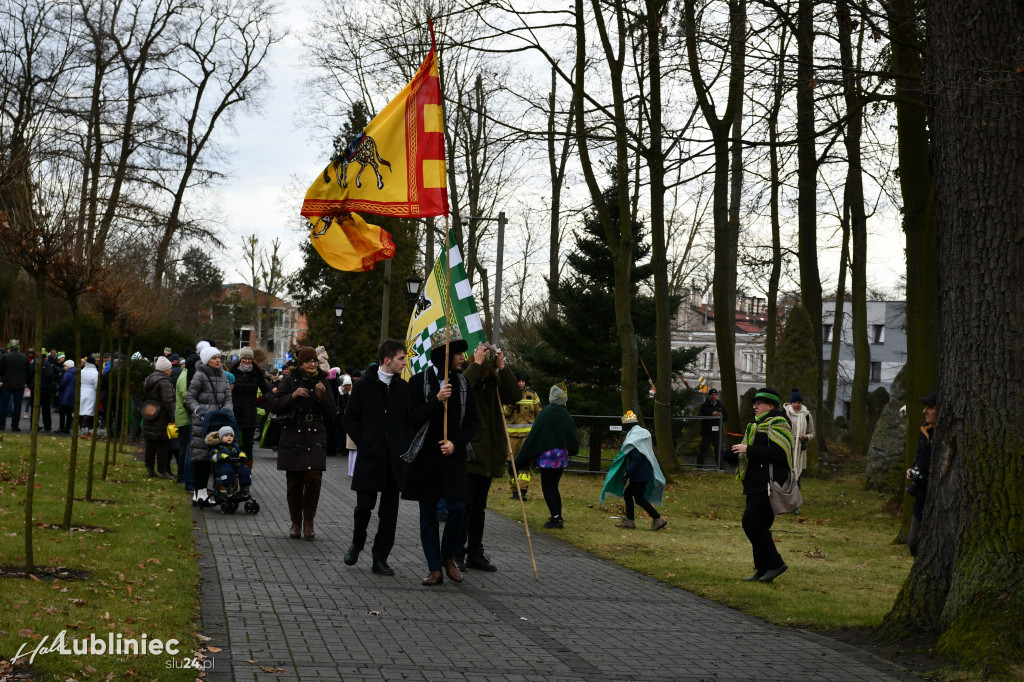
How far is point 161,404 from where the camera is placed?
17.8m

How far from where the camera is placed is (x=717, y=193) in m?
24.7

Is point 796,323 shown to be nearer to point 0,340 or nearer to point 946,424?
point 946,424

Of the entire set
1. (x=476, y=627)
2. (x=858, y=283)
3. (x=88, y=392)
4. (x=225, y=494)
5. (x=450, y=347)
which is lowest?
(x=476, y=627)

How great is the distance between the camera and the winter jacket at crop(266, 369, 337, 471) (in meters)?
11.8

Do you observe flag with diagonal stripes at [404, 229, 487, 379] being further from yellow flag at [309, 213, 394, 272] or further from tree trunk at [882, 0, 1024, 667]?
tree trunk at [882, 0, 1024, 667]

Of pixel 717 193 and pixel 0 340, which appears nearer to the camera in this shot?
pixel 717 193

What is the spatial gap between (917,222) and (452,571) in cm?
830

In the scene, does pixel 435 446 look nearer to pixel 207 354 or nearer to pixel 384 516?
pixel 384 516

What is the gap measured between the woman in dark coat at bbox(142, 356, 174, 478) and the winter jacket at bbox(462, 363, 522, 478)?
8356 mm

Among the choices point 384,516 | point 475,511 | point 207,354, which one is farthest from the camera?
point 207,354

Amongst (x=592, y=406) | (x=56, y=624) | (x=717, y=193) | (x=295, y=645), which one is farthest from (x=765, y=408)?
(x=592, y=406)

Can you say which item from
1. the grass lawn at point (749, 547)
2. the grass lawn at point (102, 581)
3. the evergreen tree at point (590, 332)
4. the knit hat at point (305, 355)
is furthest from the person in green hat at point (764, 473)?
the evergreen tree at point (590, 332)

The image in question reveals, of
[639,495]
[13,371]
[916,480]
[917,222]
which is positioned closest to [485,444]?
[916,480]

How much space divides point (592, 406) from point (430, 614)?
64.8 feet
